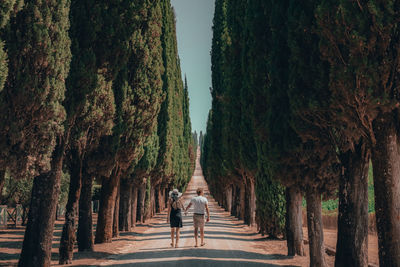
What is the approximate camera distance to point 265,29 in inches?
480

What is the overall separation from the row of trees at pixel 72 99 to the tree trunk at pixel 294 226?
5.83 meters

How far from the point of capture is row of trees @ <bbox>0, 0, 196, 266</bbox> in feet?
21.6

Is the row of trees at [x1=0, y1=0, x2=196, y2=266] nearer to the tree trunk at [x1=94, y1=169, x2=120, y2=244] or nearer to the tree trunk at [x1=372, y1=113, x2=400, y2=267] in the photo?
the tree trunk at [x1=94, y1=169, x2=120, y2=244]

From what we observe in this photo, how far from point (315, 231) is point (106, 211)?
8.31 meters

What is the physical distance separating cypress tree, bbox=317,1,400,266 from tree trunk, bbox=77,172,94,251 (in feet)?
28.5

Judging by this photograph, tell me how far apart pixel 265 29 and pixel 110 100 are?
5520 millimetres

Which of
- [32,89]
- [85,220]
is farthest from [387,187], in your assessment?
[85,220]

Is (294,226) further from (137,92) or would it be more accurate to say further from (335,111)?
(137,92)

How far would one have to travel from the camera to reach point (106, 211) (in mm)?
14398

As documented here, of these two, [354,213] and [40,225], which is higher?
[354,213]

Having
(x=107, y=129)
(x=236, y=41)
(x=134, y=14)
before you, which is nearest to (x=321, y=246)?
(x=107, y=129)

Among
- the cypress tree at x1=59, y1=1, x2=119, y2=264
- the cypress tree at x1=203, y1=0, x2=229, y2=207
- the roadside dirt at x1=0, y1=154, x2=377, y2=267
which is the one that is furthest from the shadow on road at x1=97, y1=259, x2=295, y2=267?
the cypress tree at x1=203, y1=0, x2=229, y2=207

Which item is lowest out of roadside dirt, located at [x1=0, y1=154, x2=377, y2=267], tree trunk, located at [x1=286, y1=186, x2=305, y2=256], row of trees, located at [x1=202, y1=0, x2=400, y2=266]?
roadside dirt, located at [x1=0, y1=154, x2=377, y2=267]

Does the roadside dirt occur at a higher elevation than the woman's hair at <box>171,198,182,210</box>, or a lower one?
lower
